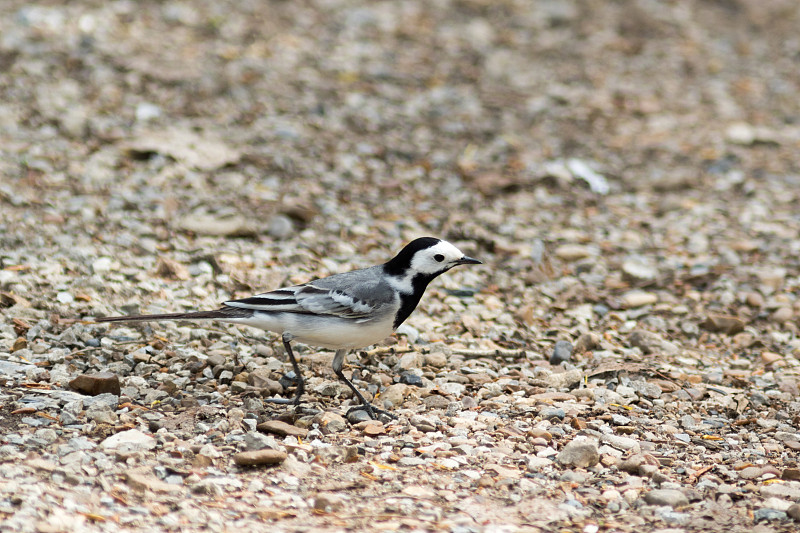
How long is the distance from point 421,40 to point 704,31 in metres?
4.19

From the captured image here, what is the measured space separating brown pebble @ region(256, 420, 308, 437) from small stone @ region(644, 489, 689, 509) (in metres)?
1.87

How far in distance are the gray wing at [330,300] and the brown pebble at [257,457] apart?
3.91 feet

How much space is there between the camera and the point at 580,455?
4828mm

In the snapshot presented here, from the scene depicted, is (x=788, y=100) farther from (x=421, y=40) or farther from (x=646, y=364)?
(x=646, y=364)

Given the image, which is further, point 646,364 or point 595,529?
point 646,364

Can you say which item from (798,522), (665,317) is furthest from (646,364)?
(798,522)

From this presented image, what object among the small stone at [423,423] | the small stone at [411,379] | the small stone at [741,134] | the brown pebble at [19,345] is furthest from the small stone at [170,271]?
the small stone at [741,134]

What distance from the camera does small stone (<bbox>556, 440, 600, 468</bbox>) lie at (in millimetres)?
4828

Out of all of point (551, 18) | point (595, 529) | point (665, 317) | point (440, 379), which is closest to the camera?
point (595, 529)

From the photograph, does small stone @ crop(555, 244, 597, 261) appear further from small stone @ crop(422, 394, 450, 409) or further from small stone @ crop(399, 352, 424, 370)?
small stone @ crop(422, 394, 450, 409)

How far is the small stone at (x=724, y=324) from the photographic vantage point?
274 inches

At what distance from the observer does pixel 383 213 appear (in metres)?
8.43

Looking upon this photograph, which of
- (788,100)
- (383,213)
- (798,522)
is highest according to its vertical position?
(788,100)

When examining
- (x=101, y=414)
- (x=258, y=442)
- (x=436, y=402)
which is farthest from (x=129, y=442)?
(x=436, y=402)
